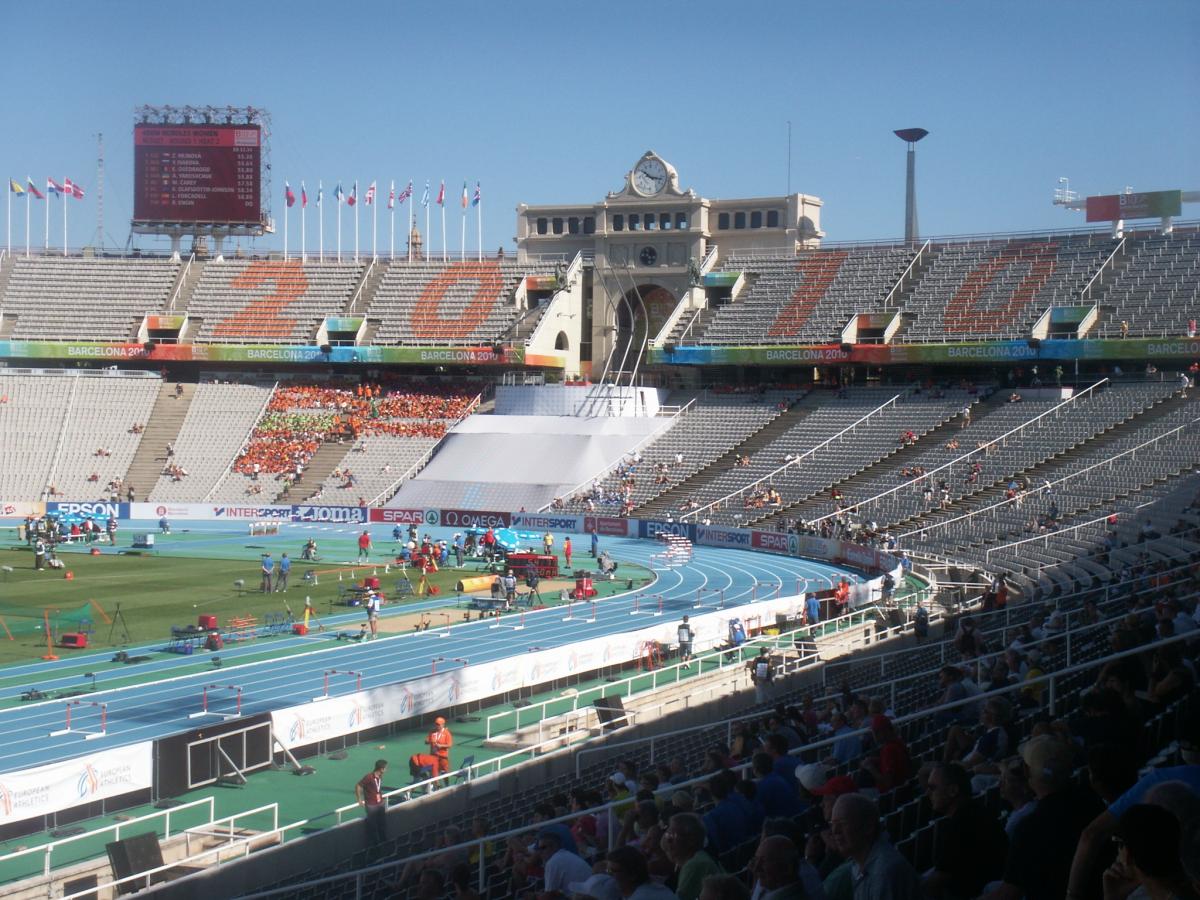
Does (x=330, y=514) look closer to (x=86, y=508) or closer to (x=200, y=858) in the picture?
(x=86, y=508)

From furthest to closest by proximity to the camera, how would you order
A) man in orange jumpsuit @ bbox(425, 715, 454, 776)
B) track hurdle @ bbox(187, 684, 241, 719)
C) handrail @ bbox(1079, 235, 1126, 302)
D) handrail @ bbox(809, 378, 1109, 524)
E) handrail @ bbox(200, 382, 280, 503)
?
handrail @ bbox(200, 382, 280, 503) < handrail @ bbox(1079, 235, 1126, 302) < handrail @ bbox(809, 378, 1109, 524) < track hurdle @ bbox(187, 684, 241, 719) < man in orange jumpsuit @ bbox(425, 715, 454, 776)

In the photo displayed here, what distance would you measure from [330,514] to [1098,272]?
3214 cm

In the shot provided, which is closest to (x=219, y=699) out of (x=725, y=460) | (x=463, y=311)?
(x=725, y=460)

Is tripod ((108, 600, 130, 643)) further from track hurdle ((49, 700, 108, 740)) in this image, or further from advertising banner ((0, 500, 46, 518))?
advertising banner ((0, 500, 46, 518))

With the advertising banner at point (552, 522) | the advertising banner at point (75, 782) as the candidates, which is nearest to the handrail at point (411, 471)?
→ the advertising banner at point (552, 522)

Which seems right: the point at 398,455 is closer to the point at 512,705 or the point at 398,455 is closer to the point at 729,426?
the point at 729,426

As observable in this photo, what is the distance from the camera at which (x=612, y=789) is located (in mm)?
12281

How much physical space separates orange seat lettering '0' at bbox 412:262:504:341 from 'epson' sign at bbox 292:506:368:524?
14100 mm

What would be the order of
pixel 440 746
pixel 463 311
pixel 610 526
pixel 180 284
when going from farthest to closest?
pixel 180 284, pixel 463 311, pixel 610 526, pixel 440 746

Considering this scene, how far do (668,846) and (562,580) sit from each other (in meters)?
33.6

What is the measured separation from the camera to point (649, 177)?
239ft

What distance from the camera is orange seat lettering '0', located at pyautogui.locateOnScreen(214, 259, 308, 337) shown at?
71500 mm

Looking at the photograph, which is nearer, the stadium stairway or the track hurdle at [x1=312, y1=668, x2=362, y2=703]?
the track hurdle at [x1=312, y1=668, x2=362, y2=703]

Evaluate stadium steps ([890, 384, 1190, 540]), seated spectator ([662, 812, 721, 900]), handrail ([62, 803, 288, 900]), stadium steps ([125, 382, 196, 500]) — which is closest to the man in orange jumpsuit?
handrail ([62, 803, 288, 900])
